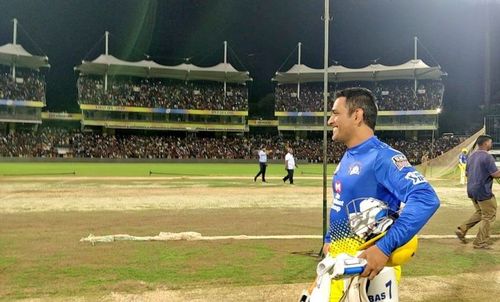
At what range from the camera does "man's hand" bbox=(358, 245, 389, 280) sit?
2.71 metres

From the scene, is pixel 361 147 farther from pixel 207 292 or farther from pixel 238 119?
pixel 238 119

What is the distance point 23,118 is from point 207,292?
78.0m

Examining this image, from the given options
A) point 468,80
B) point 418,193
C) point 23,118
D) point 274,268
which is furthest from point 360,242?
point 468,80

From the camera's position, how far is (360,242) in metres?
2.98

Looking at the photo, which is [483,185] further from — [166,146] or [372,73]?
[372,73]

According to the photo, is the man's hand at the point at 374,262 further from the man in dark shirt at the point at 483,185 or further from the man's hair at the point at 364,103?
the man in dark shirt at the point at 483,185

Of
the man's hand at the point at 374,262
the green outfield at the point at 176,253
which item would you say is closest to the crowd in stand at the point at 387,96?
the green outfield at the point at 176,253

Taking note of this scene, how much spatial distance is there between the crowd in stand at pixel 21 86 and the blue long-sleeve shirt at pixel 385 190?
3191 inches

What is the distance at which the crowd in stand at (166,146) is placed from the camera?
66.2m

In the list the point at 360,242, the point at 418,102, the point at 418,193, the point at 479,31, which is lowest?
the point at 360,242

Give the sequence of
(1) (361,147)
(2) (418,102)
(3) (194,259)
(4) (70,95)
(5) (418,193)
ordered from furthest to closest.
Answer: (4) (70,95) < (2) (418,102) < (3) (194,259) < (1) (361,147) < (5) (418,193)

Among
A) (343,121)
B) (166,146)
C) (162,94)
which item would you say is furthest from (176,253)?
(162,94)

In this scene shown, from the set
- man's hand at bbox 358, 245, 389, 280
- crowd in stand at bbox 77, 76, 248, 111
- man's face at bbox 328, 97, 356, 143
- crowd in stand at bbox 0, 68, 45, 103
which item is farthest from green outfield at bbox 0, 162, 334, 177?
crowd in stand at bbox 77, 76, 248, 111

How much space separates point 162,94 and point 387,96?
131ft
